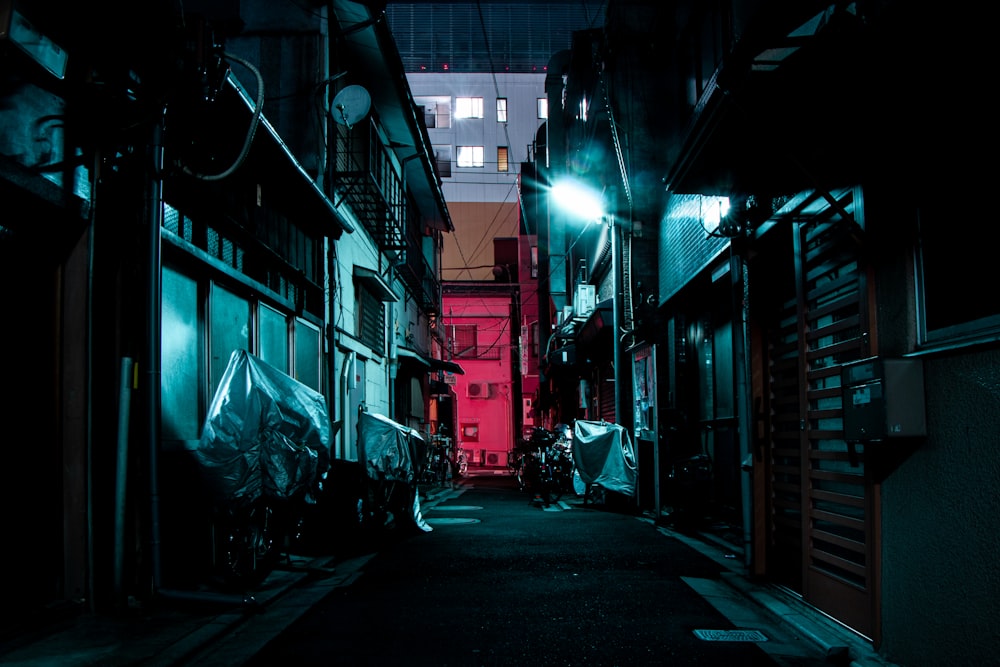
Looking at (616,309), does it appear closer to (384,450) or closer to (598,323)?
(598,323)

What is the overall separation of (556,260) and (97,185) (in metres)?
26.4

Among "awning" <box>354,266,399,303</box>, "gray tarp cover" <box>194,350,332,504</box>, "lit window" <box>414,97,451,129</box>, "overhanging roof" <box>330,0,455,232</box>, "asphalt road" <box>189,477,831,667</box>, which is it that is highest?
"lit window" <box>414,97,451,129</box>

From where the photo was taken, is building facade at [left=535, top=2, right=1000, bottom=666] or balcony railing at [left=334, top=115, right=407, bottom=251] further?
balcony railing at [left=334, top=115, right=407, bottom=251]

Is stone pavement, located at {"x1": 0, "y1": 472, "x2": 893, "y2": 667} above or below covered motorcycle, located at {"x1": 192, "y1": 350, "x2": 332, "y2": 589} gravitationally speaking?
below

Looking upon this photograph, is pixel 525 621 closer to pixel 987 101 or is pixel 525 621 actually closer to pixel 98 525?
pixel 98 525

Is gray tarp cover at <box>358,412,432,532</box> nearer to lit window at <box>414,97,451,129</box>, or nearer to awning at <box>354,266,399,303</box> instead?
awning at <box>354,266,399,303</box>

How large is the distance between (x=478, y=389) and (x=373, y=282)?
95.2ft

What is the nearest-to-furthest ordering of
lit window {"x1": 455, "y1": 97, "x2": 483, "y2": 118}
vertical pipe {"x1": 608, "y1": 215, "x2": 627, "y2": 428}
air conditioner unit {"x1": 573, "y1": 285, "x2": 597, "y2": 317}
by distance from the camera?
vertical pipe {"x1": 608, "y1": 215, "x2": 627, "y2": 428}
air conditioner unit {"x1": 573, "y1": 285, "x2": 597, "y2": 317}
lit window {"x1": 455, "y1": 97, "x2": 483, "y2": 118}

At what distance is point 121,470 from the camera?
20.9 ft

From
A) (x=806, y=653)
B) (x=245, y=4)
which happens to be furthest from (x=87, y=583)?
(x=245, y=4)

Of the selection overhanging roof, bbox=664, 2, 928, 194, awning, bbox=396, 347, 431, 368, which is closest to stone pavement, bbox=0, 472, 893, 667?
overhanging roof, bbox=664, 2, 928, 194

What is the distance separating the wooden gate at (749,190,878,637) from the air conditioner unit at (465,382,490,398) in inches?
1522

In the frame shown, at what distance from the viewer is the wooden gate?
554 cm

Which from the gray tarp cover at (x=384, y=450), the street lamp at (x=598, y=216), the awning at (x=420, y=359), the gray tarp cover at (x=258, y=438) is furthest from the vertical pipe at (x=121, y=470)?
the awning at (x=420, y=359)
